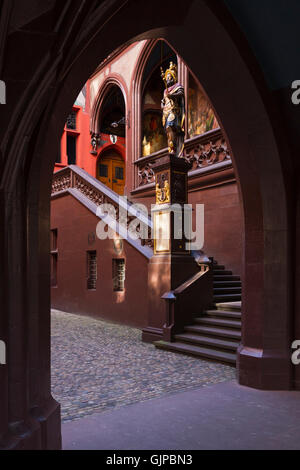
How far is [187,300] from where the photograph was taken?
7.56m

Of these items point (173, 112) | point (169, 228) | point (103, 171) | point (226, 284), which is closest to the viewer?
point (169, 228)

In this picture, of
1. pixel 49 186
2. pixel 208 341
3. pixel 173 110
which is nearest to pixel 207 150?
pixel 173 110

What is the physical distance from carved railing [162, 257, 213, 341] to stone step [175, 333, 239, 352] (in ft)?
0.69

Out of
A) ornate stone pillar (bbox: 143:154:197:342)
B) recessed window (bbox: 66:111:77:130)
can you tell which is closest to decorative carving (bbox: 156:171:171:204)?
ornate stone pillar (bbox: 143:154:197:342)

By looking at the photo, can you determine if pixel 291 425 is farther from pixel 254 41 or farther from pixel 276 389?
pixel 254 41

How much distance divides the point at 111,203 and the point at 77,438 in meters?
8.13

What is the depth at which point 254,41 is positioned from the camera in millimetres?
4551

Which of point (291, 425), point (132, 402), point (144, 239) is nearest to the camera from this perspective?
point (291, 425)

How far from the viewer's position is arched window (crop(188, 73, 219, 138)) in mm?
13992

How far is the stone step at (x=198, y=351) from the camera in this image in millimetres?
6105

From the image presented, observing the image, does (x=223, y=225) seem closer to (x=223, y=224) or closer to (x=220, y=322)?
(x=223, y=224)

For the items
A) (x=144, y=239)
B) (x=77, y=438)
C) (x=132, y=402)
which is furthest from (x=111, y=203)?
(x=77, y=438)

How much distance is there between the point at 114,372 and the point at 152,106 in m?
14.7

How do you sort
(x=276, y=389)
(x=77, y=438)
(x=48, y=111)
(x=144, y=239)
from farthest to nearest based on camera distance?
(x=144, y=239) < (x=276, y=389) < (x=77, y=438) < (x=48, y=111)
